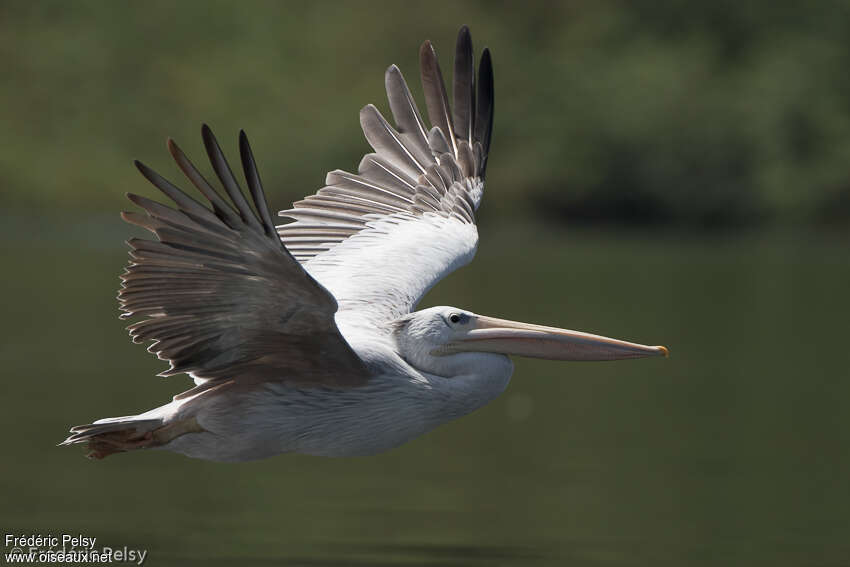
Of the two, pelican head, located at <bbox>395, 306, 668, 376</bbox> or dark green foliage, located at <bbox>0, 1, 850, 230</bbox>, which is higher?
dark green foliage, located at <bbox>0, 1, 850, 230</bbox>

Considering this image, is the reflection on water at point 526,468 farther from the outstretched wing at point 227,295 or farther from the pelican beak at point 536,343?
the outstretched wing at point 227,295

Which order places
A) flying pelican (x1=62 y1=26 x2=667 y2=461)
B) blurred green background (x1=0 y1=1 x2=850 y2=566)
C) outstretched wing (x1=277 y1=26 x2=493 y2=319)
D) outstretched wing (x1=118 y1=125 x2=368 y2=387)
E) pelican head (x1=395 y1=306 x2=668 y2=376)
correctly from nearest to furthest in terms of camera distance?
outstretched wing (x1=118 y1=125 x2=368 y2=387)
flying pelican (x1=62 y1=26 x2=667 y2=461)
pelican head (x1=395 y1=306 x2=668 y2=376)
outstretched wing (x1=277 y1=26 x2=493 y2=319)
blurred green background (x1=0 y1=1 x2=850 y2=566)

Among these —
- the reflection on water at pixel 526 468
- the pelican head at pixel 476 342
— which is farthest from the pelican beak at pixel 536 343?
the reflection on water at pixel 526 468

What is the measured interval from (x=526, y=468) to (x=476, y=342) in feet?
19.6

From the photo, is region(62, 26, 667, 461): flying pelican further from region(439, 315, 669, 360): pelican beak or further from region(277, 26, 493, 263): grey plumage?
region(277, 26, 493, 263): grey plumage

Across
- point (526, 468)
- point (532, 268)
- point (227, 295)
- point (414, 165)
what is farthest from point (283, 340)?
point (532, 268)

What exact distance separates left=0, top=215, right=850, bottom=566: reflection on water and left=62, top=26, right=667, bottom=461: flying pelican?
2.46m

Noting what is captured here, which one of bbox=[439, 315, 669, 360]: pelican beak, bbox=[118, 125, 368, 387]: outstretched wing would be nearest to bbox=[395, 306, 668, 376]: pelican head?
bbox=[439, 315, 669, 360]: pelican beak

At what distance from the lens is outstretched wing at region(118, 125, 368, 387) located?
5434mm

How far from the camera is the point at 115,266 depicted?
30797 mm

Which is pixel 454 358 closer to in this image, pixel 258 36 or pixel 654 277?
pixel 654 277

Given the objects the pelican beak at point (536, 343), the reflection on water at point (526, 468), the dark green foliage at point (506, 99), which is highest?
the dark green foliage at point (506, 99)

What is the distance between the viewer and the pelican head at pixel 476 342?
6.29 meters

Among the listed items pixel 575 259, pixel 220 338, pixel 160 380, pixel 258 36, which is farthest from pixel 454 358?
pixel 258 36
